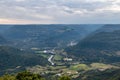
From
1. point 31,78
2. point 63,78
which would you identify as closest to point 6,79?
point 31,78

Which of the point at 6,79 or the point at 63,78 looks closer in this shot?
the point at 63,78

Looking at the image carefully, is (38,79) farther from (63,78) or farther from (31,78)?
(63,78)

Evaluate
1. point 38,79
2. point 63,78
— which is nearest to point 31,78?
point 38,79

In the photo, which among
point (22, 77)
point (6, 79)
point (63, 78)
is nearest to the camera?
point (63, 78)

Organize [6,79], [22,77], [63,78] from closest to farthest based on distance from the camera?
1. [63,78]
2. [6,79]
3. [22,77]

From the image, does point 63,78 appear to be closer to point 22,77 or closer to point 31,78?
point 31,78

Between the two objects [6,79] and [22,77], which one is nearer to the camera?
[6,79]

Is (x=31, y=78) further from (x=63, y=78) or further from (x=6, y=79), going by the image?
(x=63, y=78)
